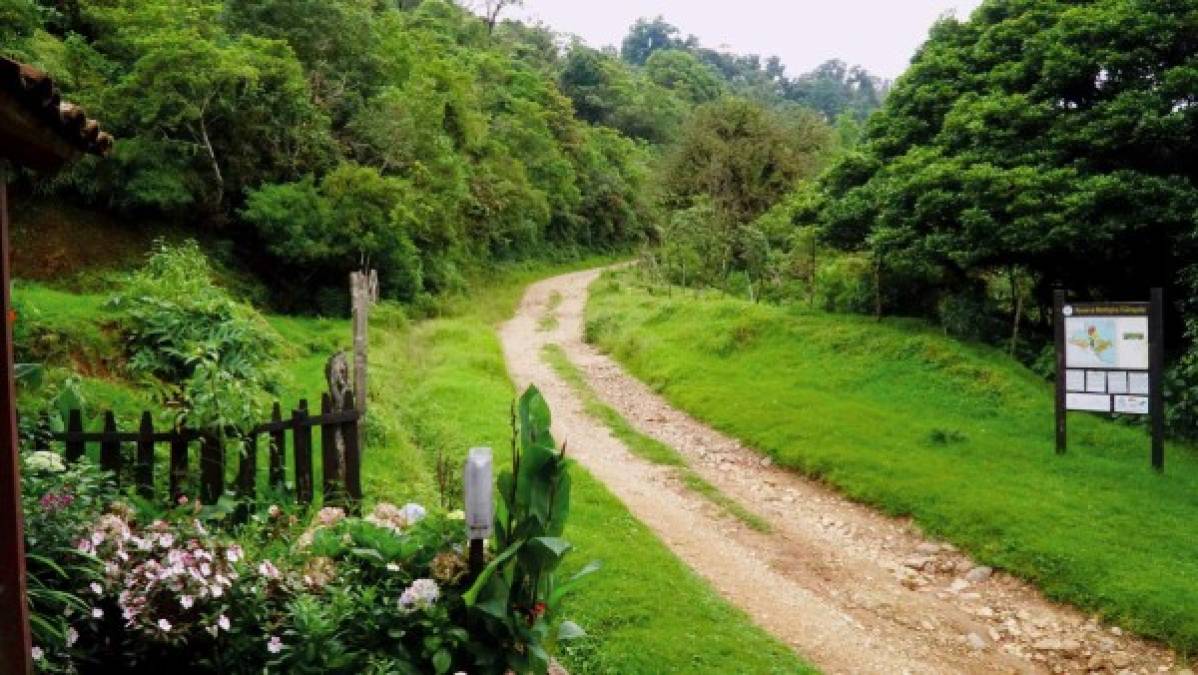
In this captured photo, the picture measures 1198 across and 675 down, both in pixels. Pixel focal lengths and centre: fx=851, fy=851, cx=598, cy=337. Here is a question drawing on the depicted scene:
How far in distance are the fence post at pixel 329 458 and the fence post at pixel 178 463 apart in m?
1.22

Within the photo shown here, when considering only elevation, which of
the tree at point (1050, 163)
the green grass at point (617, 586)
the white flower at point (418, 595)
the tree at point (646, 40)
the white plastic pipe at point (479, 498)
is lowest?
the green grass at point (617, 586)

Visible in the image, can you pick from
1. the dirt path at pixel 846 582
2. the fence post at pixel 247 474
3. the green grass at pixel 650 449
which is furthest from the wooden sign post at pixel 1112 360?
the fence post at pixel 247 474

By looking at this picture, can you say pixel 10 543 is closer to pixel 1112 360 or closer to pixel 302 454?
pixel 302 454

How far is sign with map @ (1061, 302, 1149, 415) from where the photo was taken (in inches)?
481

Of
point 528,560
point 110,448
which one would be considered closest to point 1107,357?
point 528,560

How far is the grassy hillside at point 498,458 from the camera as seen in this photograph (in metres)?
7.30

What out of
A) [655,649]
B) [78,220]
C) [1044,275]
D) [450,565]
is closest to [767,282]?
[1044,275]

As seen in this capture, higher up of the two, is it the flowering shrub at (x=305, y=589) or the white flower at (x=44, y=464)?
the white flower at (x=44, y=464)

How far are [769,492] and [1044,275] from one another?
1004 cm

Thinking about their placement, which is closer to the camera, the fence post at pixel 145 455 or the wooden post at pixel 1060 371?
the fence post at pixel 145 455

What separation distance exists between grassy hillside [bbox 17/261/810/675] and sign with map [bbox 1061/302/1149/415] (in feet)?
23.8

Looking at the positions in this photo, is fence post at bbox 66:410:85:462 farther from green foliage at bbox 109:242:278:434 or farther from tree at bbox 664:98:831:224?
tree at bbox 664:98:831:224

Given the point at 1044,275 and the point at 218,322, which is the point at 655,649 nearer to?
the point at 218,322

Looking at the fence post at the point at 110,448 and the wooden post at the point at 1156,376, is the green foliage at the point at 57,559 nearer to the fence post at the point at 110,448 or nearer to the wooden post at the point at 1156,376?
the fence post at the point at 110,448
